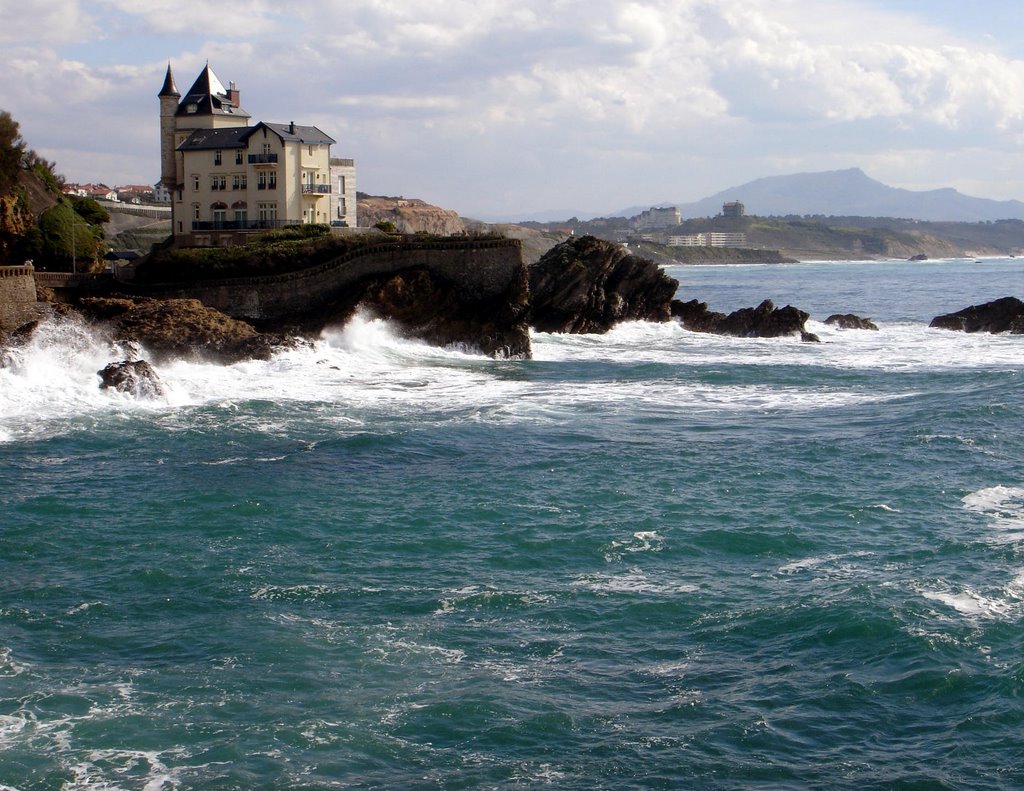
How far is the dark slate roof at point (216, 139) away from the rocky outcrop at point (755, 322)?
77.0 feet

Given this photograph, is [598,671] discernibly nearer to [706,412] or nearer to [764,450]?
[764,450]

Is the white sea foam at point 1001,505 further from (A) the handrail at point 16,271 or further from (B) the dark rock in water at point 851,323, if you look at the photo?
(B) the dark rock in water at point 851,323

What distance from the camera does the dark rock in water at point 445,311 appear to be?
148 feet

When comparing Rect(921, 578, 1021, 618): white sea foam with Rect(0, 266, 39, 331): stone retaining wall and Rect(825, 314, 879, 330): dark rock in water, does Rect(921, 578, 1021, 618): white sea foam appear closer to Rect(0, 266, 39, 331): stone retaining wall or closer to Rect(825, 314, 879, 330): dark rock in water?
Rect(0, 266, 39, 331): stone retaining wall

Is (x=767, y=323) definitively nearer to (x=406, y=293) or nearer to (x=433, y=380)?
(x=406, y=293)

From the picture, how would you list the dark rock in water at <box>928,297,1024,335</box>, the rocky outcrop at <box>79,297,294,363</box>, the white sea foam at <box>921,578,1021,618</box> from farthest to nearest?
1. the dark rock in water at <box>928,297,1024,335</box>
2. the rocky outcrop at <box>79,297,294,363</box>
3. the white sea foam at <box>921,578,1021,618</box>

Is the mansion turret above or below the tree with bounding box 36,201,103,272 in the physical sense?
above

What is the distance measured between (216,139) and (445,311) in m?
15.8

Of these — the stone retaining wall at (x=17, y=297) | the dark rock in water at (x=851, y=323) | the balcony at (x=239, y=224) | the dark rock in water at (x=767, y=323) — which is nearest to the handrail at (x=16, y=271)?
the stone retaining wall at (x=17, y=297)

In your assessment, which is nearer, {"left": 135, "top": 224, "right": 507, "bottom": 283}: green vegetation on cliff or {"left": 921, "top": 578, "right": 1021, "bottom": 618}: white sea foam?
{"left": 921, "top": 578, "right": 1021, "bottom": 618}: white sea foam

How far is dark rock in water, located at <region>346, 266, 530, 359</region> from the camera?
45094 millimetres

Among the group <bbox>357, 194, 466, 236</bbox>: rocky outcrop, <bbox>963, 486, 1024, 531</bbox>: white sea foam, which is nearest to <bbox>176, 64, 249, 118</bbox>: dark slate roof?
<bbox>963, 486, 1024, 531</bbox>: white sea foam

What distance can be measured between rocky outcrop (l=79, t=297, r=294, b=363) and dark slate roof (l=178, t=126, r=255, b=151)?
12964 millimetres

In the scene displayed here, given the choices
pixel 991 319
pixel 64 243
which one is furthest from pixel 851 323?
pixel 64 243
